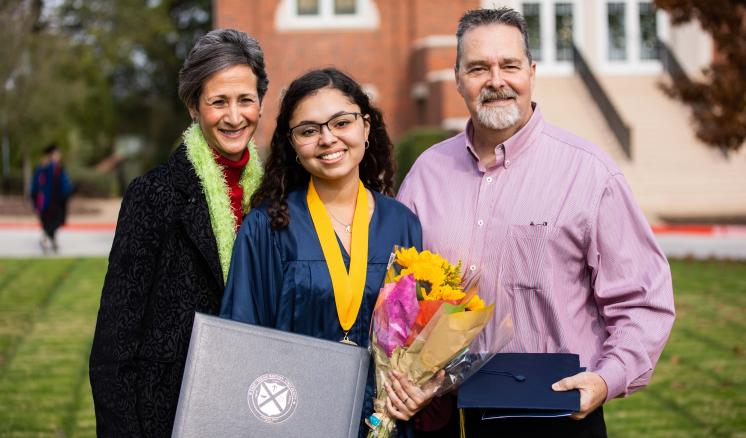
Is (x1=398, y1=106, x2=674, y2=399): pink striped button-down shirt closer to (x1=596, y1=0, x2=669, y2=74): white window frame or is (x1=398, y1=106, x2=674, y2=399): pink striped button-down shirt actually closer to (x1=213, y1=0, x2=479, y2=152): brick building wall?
(x1=213, y1=0, x2=479, y2=152): brick building wall

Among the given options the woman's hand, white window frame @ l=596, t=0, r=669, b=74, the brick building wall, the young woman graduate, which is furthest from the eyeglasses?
white window frame @ l=596, t=0, r=669, b=74

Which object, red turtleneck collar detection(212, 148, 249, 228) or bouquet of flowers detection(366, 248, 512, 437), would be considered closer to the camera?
bouquet of flowers detection(366, 248, 512, 437)

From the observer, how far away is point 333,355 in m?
2.83

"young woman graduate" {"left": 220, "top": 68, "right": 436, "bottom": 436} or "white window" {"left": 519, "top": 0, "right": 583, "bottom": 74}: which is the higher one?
"white window" {"left": 519, "top": 0, "right": 583, "bottom": 74}

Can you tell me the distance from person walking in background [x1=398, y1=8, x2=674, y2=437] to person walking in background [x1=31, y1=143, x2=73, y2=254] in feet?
46.2

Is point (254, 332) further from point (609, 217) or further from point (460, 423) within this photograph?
point (609, 217)

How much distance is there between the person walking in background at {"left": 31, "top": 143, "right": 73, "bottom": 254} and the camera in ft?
53.3

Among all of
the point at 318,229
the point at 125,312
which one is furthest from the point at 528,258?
the point at 125,312

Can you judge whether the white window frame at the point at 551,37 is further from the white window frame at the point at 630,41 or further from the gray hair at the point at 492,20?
the gray hair at the point at 492,20

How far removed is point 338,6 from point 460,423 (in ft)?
75.3

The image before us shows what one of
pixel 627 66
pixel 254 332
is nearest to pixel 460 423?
pixel 254 332

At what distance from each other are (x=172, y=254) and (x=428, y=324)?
3.13 ft

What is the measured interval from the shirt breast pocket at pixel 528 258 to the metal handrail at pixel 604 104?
20.2 m

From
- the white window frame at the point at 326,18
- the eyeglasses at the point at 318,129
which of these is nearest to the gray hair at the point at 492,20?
the eyeglasses at the point at 318,129
